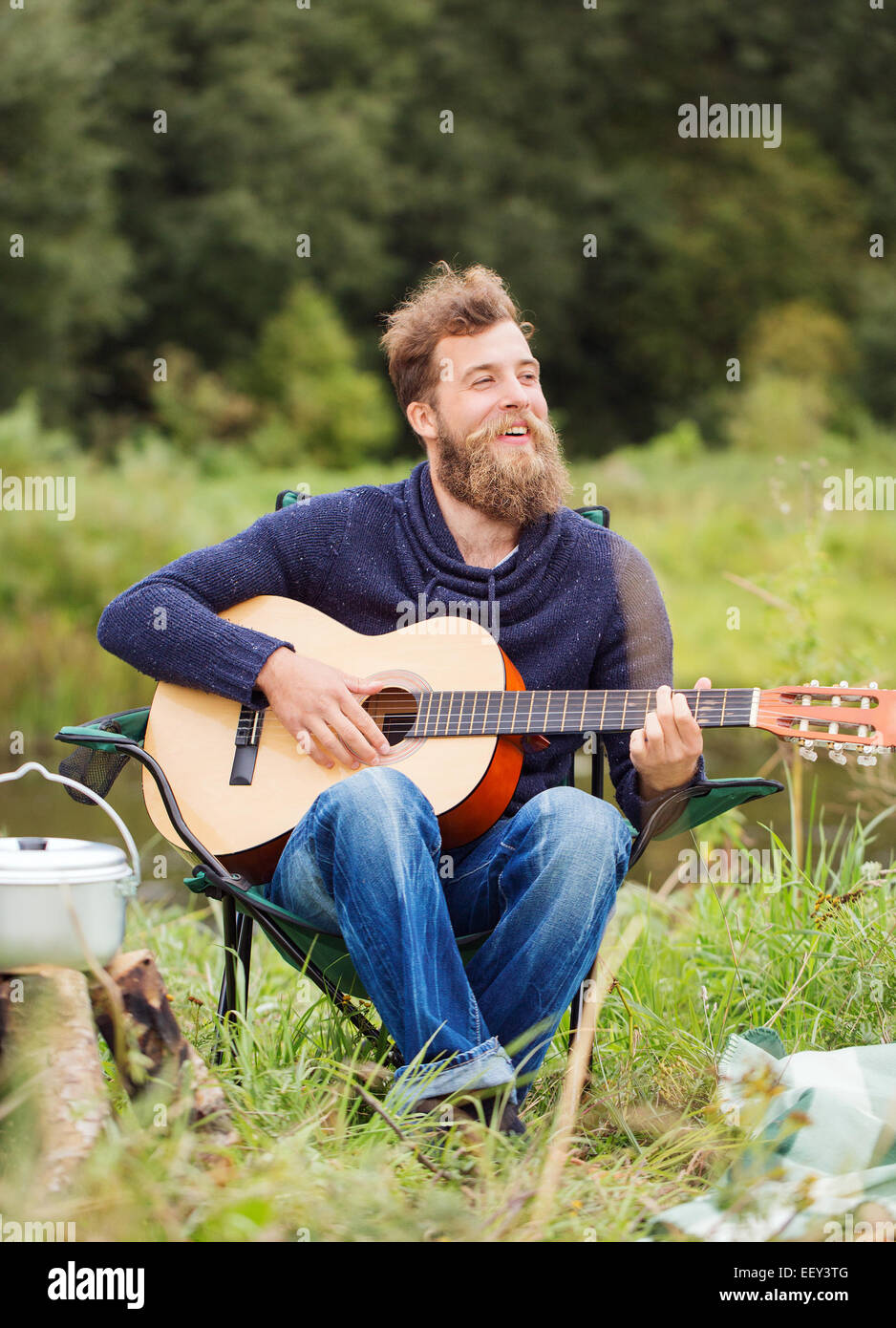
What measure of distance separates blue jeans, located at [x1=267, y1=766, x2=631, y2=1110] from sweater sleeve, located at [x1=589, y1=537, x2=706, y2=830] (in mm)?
259

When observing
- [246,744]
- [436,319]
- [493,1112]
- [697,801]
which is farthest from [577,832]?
[436,319]

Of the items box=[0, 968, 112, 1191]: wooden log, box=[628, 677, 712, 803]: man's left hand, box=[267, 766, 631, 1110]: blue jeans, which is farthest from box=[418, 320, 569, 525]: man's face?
box=[0, 968, 112, 1191]: wooden log

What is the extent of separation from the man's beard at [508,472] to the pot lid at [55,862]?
3.88ft

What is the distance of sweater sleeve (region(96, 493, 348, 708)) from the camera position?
259 centimetres

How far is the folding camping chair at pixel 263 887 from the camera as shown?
2.33 metres

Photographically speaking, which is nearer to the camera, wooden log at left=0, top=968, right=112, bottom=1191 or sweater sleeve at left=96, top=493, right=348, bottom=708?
wooden log at left=0, top=968, right=112, bottom=1191

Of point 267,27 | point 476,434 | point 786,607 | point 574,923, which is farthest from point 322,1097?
point 267,27

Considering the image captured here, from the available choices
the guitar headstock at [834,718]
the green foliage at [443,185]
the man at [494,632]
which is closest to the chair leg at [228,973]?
the man at [494,632]

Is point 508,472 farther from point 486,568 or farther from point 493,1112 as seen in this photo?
point 493,1112

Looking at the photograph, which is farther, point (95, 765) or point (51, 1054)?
point (95, 765)

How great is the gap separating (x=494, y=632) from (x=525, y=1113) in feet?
2.81

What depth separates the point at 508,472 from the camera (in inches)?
108

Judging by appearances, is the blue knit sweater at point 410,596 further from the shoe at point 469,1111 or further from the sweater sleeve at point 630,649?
the shoe at point 469,1111

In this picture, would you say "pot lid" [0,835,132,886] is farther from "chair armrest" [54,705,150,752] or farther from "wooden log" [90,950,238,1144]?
"chair armrest" [54,705,150,752]
